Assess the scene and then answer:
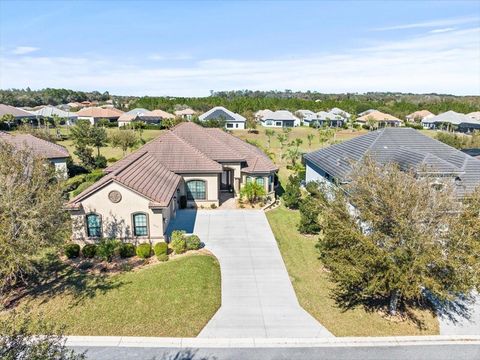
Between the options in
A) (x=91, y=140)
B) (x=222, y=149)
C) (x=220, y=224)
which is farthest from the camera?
(x=91, y=140)

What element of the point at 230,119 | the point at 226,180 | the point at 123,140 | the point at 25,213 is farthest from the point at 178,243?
the point at 230,119

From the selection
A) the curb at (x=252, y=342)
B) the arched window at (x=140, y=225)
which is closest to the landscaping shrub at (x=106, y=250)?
the arched window at (x=140, y=225)

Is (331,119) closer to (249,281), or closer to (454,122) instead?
(454,122)

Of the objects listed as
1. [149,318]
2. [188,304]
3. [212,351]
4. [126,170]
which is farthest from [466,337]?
[126,170]

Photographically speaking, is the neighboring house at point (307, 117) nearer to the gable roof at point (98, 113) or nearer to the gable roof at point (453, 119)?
the gable roof at point (453, 119)

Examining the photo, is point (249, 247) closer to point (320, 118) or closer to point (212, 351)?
point (212, 351)
